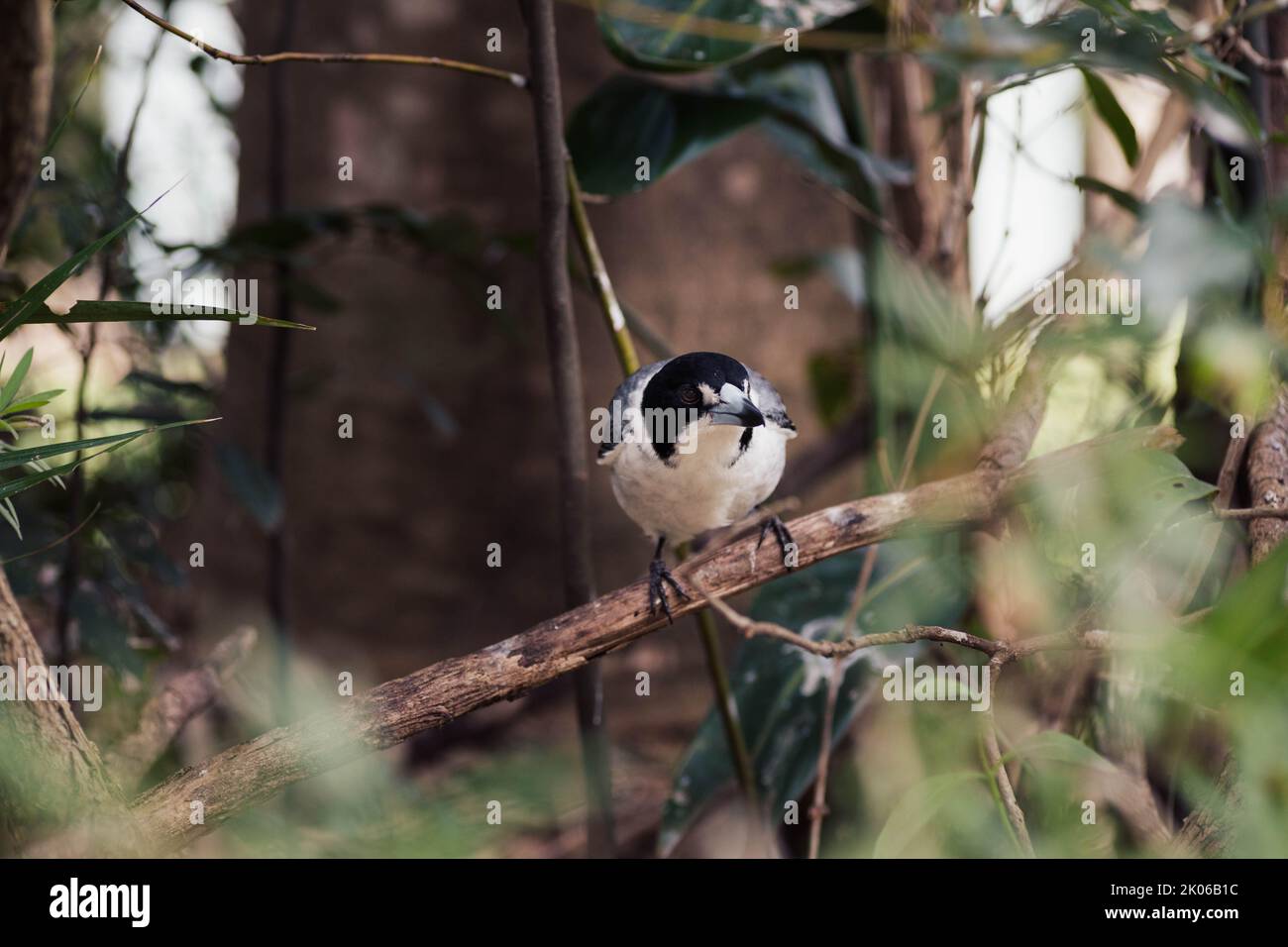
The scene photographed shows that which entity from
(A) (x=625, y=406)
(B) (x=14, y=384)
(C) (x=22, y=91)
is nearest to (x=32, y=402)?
(B) (x=14, y=384)

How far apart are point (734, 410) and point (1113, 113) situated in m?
0.74

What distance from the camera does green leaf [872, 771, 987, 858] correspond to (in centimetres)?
131

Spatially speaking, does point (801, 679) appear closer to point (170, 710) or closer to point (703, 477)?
point (703, 477)

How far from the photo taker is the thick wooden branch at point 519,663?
119 centimetres

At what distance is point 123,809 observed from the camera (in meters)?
1.13

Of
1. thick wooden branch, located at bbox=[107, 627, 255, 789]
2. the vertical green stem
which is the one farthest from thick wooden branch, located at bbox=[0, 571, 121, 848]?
the vertical green stem

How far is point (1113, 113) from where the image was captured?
5.21ft

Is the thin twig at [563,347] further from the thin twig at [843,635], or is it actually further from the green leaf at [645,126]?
the thin twig at [843,635]

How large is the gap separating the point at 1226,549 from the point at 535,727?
1699 mm

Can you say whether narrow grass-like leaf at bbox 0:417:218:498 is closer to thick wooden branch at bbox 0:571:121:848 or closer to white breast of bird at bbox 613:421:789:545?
thick wooden branch at bbox 0:571:121:848

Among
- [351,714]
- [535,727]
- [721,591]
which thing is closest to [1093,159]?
[535,727]

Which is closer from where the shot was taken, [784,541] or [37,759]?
[37,759]

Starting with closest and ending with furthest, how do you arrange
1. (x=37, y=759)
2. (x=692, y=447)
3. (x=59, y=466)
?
(x=59, y=466)
(x=37, y=759)
(x=692, y=447)

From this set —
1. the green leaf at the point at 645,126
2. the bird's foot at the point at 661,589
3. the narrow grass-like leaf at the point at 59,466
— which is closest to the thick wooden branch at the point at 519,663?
the bird's foot at the point at 661,589
